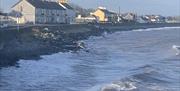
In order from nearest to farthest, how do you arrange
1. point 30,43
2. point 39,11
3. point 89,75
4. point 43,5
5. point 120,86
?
point 120,86, point 89,75, point 30,43, point 39,11, point 43,5

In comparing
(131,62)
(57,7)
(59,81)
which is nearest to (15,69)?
(59,81)

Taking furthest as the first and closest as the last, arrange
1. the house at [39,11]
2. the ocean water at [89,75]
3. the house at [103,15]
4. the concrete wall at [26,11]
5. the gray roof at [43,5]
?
the house at [103,15], the gray roof at [43,5], the house at [39,11], the concrete wall at [26,11], the ocean water at [89,75]

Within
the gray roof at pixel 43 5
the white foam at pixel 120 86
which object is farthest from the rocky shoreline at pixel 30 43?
the white foam at pixel 120 86

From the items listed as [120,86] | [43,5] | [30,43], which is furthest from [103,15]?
[120,86]

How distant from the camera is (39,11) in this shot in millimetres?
63344

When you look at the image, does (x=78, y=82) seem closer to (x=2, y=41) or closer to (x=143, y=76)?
(x=143, y=76)

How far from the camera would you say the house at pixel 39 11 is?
62.4 metres

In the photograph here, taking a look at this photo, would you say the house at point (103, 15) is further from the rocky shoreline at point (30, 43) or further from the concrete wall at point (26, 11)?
the rocky shoreline at point (30, 43)

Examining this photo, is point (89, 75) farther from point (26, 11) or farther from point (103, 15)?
point (103, 15)

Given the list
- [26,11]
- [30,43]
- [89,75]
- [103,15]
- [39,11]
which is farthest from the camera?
[103,15]

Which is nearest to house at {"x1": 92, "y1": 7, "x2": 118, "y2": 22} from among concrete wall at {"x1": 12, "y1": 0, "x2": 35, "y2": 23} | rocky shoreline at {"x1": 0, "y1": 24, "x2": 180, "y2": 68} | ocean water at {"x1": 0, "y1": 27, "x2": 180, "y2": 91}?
concrete wall at {"x1": 12, "y1": 0, "x2": 35, "y2": 23}

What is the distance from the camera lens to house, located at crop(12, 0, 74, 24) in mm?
62406

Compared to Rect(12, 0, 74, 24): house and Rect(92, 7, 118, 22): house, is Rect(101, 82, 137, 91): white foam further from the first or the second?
Rect(92, 7, 118, 22): house

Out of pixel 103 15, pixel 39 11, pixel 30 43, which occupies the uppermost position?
pixel 39 11
